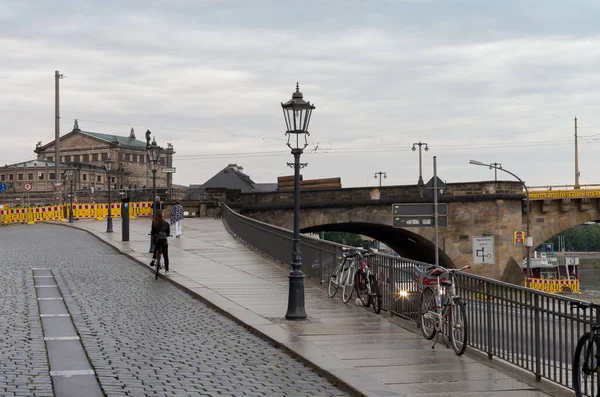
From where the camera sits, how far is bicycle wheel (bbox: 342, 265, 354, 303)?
1541cm

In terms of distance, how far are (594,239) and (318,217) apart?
522 feet

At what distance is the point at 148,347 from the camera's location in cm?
1076

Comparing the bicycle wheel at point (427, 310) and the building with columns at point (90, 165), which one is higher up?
the building with columns at point (90, 165)

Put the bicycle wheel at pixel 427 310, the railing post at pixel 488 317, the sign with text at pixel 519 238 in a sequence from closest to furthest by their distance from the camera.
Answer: the railing post at pixel 488 317, the bicycle wheel at pixel 427 310, the sign with text at pixel 519 238

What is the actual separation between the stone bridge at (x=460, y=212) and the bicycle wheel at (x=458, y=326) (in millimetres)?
42243

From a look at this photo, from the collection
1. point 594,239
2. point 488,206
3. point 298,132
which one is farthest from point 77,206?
point 594,239

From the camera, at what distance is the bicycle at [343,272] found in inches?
614

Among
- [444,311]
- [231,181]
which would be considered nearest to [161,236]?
[444,311]

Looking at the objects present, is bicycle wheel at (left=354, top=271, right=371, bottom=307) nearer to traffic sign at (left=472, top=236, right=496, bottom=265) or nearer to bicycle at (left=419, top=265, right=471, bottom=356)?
bicycle at (left=419, top=265, right=471, bottom=356)

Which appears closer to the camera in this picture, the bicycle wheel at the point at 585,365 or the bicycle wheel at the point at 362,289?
the bicycle wheel at the point at 585,365

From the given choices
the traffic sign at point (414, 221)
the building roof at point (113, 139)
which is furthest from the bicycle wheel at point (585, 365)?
the building roof at point (113, 139)

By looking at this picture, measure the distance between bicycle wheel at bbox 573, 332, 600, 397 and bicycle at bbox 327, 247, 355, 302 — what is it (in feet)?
25.3

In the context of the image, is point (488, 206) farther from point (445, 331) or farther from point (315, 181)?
point (445, 331)

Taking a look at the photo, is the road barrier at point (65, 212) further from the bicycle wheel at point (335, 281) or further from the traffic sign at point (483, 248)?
the bicycle wheel at point (335, 281)
